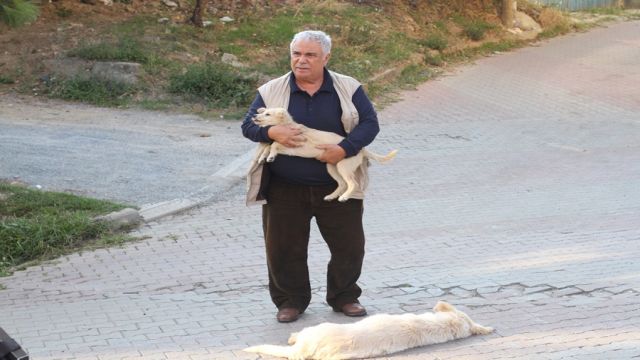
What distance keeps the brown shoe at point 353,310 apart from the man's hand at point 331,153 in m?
1.01

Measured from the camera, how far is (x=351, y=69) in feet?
52.6

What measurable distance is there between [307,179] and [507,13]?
663 inches

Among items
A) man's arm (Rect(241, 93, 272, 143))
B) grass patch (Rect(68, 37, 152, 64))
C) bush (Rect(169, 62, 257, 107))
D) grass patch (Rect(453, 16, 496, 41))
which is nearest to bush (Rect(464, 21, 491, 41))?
grass patch (Rect(453, 16, 496, 41))

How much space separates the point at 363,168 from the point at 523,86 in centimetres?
1148

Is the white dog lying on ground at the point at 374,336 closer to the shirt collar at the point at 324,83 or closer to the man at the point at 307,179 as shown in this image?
the man at the point at 307,179

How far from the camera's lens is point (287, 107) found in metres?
6.02

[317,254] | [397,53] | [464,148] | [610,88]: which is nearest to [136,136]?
[464,148]

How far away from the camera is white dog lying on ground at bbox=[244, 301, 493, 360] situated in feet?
17.9

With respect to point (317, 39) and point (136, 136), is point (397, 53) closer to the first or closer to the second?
point (136, 136)

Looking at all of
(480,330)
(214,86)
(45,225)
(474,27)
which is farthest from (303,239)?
(474,27)

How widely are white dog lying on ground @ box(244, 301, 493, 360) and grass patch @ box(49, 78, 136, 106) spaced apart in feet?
29.9

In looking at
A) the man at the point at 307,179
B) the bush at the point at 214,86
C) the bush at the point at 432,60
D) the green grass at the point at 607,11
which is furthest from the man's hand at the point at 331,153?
the green grass at the point at 607,11

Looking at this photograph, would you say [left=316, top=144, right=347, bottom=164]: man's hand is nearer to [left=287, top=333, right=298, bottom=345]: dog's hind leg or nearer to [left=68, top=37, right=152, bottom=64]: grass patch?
[left=287, top=333, right=298, bottom=345]: dog's hind leg

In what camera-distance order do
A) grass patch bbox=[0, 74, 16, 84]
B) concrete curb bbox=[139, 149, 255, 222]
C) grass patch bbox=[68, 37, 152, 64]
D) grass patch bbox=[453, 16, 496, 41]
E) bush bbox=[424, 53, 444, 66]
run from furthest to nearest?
grass patch bbox=[453, 16, 496, 41]
bush bbox=[424, 53, 444, 66]
grass patch bbox=[68, 37, 152, 64]
grass patch bbox=[0, 74, 16, 84]
concrete curb bbox=[139, 149, 255, 222]
